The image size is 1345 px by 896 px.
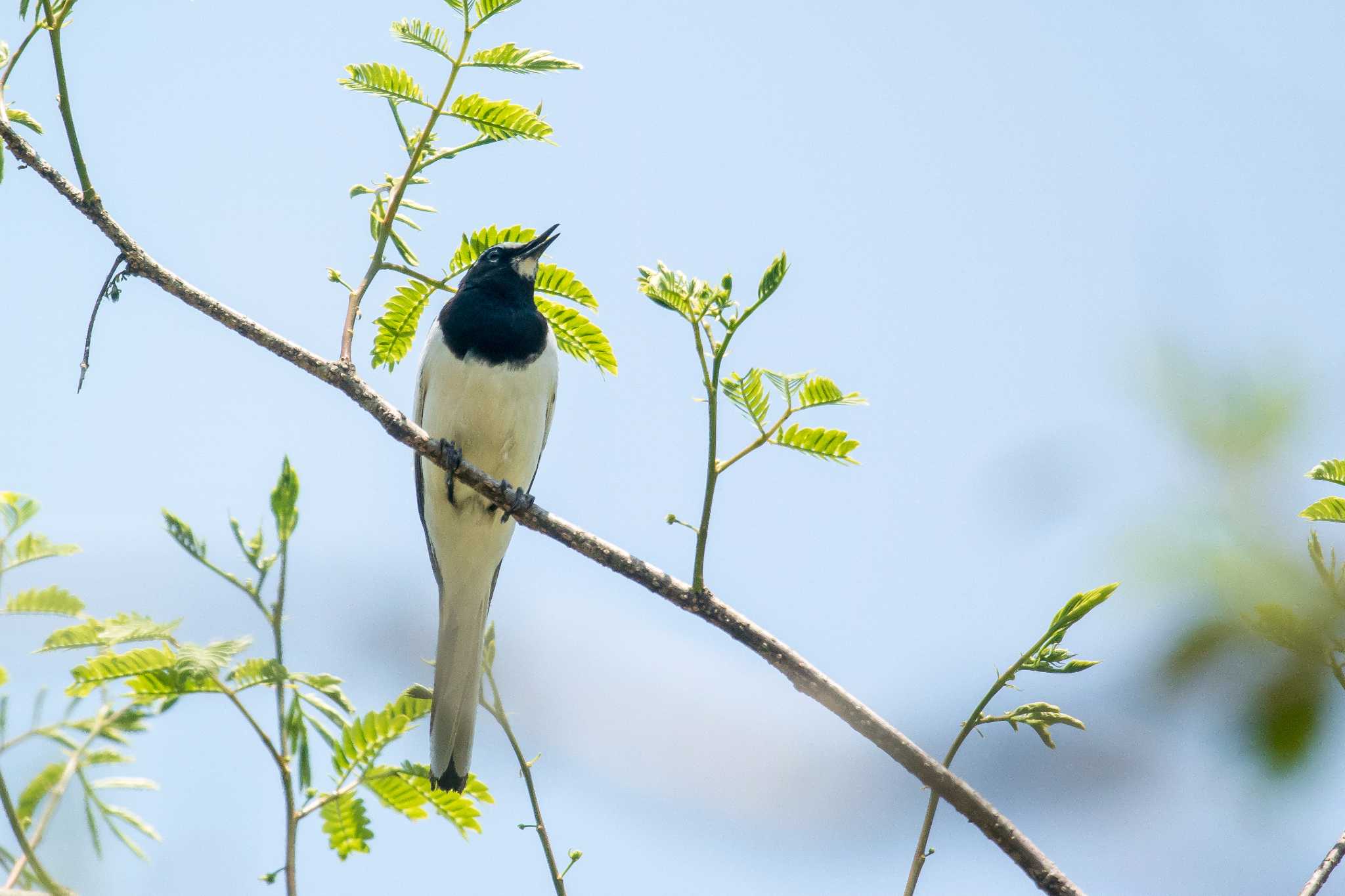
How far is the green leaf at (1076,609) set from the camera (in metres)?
2.24

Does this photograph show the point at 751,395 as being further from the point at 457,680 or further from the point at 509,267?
the point at 509,267

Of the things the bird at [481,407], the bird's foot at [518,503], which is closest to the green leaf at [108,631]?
the bird's foot at [518,503]

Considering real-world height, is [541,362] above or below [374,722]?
above

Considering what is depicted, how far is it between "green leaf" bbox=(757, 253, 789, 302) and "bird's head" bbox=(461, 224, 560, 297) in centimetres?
298

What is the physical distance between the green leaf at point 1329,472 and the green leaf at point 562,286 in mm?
1913

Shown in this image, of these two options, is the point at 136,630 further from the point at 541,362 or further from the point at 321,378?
the point at 541,362

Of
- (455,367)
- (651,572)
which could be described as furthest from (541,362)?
(651,572)

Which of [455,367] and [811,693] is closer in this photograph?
[811,693]

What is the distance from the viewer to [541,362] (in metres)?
5.60

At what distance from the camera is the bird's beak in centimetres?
558

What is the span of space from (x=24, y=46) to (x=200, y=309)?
617mm

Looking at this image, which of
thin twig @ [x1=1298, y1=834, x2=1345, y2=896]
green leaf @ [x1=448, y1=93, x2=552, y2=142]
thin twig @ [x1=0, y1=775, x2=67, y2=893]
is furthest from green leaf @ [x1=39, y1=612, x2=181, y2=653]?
thin twig @ [x1=1298, y1=834, x2=1345, y2=896]

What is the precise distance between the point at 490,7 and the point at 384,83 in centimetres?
32

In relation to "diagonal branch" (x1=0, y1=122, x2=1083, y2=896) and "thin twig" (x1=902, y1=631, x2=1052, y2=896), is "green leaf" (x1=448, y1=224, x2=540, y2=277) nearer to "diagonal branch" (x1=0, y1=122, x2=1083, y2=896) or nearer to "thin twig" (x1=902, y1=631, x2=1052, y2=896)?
"diagonal branch" (x1=0, y1=122, x2=1083, y2=896)
